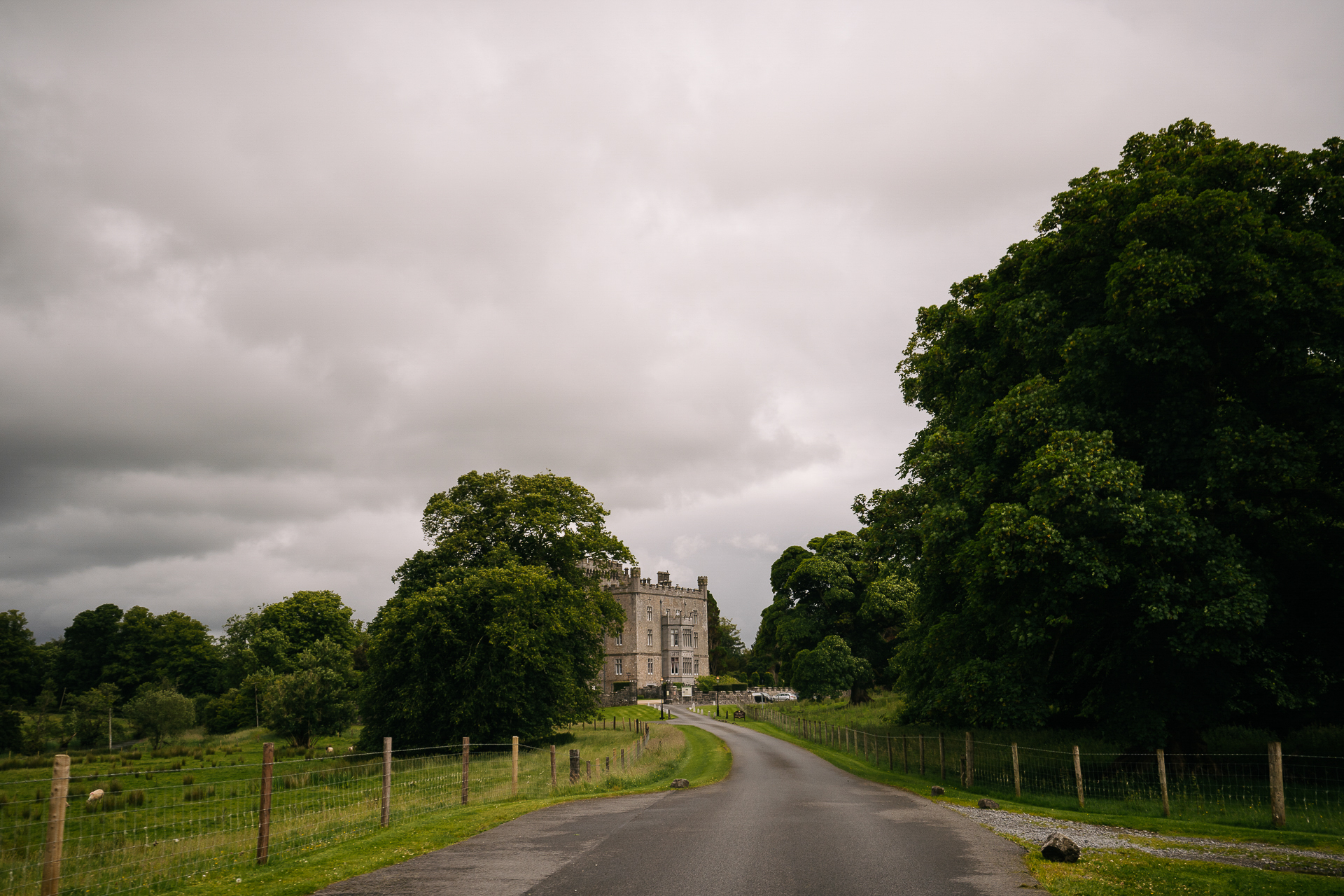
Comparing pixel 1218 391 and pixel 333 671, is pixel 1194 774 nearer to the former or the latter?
pixel 1218 391

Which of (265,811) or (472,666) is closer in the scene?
(265,811)

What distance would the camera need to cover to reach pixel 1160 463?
19.7 metres

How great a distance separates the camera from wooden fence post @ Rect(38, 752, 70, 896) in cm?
812

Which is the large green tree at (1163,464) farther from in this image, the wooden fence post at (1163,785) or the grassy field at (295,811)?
the grassy field at (295,811)

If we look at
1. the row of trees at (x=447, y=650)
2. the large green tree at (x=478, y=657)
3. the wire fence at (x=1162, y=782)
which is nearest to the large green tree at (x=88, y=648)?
the row of trees at (x=447, y=650)

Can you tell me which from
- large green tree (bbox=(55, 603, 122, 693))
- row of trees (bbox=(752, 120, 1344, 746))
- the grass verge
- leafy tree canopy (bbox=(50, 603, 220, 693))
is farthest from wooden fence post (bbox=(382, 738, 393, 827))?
large green tree (bbox=(55, 603, 122, 693))

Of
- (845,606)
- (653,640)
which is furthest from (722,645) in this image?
(845,606)

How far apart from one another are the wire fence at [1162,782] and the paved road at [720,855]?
407cm

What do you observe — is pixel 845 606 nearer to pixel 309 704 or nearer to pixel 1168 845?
pixel 309 704

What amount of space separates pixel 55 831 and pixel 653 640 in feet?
327

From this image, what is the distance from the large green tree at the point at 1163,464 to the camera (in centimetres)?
1712

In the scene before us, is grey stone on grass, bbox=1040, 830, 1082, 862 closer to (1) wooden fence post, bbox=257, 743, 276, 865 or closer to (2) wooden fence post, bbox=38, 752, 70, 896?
(1) wooden fence post, bbox=257, 743, 276, 865

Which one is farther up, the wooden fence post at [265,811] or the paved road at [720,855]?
the wooden fence post at [265,811]

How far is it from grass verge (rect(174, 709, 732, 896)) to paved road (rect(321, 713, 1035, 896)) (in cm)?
38
